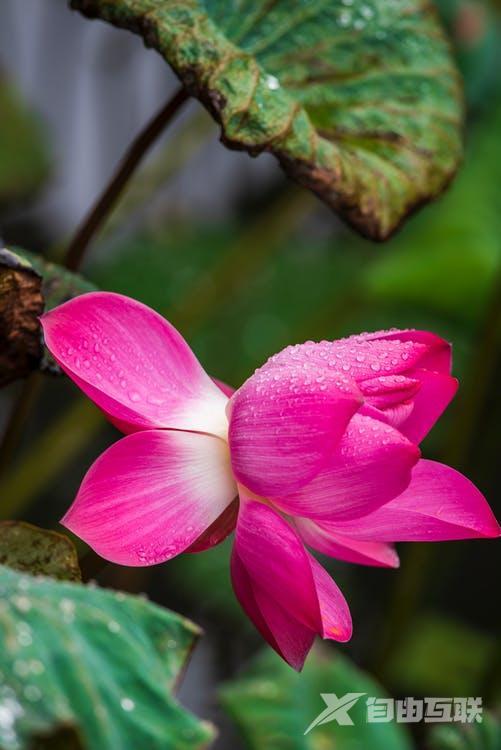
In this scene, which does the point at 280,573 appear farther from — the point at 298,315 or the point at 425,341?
the point at 298,315

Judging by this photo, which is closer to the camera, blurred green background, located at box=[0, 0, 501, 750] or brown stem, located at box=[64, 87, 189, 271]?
brown stem, located at box=[64, 87, 189, 271]

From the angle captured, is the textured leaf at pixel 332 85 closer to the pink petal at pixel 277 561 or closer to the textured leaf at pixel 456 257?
the pink petal at pixel 277 561

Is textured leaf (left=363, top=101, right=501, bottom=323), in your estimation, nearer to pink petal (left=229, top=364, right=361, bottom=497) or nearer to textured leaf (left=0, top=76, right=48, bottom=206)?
textured leaf (left=0, top=76, right=48, bottom=206)

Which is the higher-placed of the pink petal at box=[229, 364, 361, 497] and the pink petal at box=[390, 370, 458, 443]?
the pink petal at box=[229, 364, 361, 497]

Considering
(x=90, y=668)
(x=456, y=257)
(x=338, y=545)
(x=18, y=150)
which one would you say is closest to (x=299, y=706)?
(x=338, y=545)

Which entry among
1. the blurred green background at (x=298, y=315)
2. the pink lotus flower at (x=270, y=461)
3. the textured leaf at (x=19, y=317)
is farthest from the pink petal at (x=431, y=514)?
the blurred green background at (x=298, y=315)

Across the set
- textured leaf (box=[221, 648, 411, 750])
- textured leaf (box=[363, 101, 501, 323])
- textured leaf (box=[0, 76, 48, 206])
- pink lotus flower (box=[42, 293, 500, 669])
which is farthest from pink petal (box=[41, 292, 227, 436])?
textured leaf (box=[0, 76, 48, 206])

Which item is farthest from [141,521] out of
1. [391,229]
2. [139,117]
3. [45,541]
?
[139,117]
